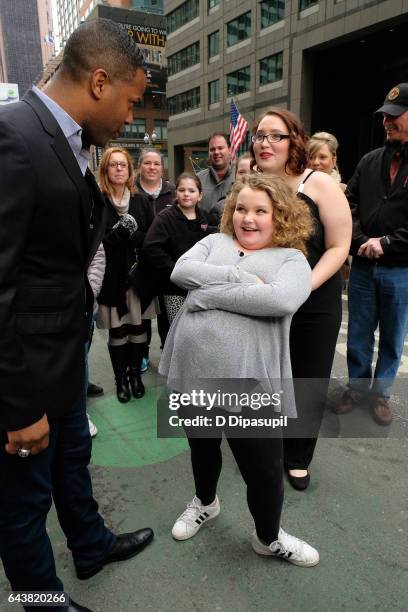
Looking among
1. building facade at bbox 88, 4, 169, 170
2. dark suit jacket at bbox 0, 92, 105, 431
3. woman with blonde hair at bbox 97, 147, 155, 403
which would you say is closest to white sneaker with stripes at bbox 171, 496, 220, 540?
dark suit jacket at bbox 0, 92, 105, 431

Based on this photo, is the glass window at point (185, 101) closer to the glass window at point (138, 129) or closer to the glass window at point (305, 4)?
the glass window at point (305, 4)

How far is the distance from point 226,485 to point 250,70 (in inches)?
1220

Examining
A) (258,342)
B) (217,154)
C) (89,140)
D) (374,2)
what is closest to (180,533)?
(258,342)

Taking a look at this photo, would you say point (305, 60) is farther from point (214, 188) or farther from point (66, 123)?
point (66, 123)

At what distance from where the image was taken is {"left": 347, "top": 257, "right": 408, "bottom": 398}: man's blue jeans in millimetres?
3131

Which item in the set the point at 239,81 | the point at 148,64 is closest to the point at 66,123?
the point at 239,81

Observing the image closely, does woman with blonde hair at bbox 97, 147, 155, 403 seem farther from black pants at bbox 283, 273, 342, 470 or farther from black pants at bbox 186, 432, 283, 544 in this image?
black pants at bbox 186, 432, 283, 544

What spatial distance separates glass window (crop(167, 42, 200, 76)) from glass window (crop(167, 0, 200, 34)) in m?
2.12

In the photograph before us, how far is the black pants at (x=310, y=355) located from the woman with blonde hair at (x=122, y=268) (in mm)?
1573

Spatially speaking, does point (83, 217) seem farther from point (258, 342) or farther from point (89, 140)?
point (258, 342)

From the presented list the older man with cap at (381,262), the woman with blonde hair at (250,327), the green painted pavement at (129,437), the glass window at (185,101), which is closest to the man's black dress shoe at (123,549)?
the woman with blonde hair at (250,327)

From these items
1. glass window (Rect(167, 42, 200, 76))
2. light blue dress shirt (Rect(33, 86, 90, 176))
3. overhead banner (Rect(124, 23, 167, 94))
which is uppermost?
overhead banner (Rect(124, 23, 167, 94))

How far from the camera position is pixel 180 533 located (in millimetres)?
2092

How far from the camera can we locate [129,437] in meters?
3.05
